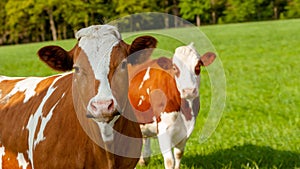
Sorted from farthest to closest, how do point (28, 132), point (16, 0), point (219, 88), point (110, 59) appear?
point (16, 0) < point (219, 88) < point (28, 132) < point (110, 59)

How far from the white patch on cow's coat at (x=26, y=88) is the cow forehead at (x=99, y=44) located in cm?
115

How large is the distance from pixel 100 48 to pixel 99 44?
0.04 metres

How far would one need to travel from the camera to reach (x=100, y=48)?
3311mm

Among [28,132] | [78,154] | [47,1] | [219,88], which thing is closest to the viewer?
[78,154]

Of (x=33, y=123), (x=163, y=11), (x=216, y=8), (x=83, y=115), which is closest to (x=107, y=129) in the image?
(x=83, y=115)

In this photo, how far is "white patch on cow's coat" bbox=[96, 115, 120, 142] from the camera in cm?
337

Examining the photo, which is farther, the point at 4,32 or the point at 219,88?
the point at 4,32

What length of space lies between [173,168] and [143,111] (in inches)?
33.1

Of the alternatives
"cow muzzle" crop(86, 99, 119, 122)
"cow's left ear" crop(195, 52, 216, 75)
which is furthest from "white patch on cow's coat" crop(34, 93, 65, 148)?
"cow's left ear" crop(195, 52, 216, 75)

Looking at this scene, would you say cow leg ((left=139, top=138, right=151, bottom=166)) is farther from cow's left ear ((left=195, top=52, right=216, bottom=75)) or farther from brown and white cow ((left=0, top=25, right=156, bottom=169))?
brown and white cow ((left=0, top=25, right=156, bottom=169))

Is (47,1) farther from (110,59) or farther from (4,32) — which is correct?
(110,59)

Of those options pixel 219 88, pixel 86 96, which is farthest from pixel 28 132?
pixel 219 88

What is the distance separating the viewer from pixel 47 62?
3.55 m

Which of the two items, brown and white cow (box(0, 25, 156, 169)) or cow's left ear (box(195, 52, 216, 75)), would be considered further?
cow's left ear (box(195, 52, 216, 75))
